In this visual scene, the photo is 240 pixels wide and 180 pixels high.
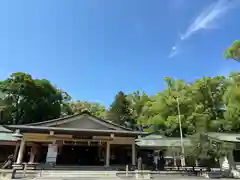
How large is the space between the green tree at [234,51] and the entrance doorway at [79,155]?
731 inches

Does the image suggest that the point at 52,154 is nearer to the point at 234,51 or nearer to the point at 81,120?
the point at 81,120

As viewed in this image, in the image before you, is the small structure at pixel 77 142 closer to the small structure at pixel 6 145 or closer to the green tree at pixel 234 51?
the small structure at pixel 6 145

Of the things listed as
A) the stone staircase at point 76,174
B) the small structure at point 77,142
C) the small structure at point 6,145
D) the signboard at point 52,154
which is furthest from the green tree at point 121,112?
the stone staircase at point 76,174

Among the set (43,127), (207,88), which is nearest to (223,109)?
(207,88)

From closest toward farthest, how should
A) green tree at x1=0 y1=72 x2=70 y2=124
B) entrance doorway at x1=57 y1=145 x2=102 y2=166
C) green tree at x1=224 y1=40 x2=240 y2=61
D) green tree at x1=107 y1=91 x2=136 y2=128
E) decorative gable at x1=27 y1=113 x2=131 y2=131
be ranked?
decorative gable at x1=27 y1=113 x2=131 y2=131, entrance doorway at x1=57 y1=145 x2=102 y2=166, green tree at x1=224 y1=40 x2=240 y2=61, green tree at x1=0 y1=72 x2=70 y2=124, green tree at x1=107 y1=91 x2=136 y2=128

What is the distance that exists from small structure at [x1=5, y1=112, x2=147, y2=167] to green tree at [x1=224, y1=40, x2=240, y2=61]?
14.7m

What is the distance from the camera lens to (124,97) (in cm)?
5059

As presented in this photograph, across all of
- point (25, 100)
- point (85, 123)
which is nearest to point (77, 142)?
point (85, 123)

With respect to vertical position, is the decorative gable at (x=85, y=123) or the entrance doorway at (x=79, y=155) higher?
the decorative gable at (x=85, y=123)

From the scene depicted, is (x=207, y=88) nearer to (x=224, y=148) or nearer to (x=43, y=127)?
(x=224, y=148)

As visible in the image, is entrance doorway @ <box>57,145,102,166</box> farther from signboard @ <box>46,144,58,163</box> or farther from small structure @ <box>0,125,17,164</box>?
small structure @ <box>0,125,17,164</box>

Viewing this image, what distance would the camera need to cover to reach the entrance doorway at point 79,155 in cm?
1940

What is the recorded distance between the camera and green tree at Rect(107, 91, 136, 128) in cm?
4869

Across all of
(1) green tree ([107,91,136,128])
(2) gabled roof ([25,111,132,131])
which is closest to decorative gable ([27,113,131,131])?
(2) gabled roof ([25,111,132,131])
